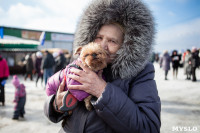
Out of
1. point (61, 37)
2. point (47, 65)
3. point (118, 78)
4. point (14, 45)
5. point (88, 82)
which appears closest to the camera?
point (88, 82)

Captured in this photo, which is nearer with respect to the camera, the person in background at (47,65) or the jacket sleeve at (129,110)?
the jacket sleeve at (129,110)

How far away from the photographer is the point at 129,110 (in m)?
1.06

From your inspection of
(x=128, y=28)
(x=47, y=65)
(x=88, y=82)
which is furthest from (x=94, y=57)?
(x=47, y=65)

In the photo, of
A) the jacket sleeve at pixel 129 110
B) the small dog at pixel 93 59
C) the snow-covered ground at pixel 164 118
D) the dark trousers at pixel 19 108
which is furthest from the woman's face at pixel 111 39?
the dark trousers at pixel 19 108

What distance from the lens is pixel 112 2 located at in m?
1.52

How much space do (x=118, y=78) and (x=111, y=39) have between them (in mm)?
441

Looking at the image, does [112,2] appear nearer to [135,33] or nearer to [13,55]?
[135,33]

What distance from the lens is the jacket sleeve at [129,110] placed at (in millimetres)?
1062

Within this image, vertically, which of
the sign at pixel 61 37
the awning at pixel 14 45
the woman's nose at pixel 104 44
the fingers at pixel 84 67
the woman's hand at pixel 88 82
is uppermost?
the sign at pixel 61 37

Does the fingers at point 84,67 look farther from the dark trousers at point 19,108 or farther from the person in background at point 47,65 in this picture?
the person in background at point 47,65

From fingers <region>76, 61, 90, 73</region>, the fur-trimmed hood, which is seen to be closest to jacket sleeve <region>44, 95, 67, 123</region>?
fingers <region>76, 61, 90, 73</region>

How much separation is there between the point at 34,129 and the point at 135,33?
12.1ft

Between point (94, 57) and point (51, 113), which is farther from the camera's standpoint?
point (51, 113)

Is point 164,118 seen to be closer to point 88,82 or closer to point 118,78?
point 118,78
